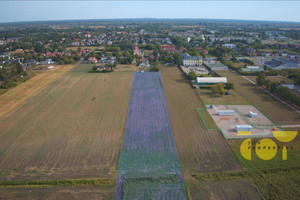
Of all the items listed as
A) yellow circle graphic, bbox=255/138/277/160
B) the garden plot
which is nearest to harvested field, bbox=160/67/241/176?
the garden plot

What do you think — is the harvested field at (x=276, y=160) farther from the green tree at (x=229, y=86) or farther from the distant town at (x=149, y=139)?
the green tree at (x=229, y=86)

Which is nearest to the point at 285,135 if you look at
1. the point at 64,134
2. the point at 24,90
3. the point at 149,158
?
the point at 149,158

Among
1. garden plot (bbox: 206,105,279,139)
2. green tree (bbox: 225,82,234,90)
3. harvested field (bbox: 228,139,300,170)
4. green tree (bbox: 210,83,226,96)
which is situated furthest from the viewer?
green tree (bbox: 225,82,234,90)

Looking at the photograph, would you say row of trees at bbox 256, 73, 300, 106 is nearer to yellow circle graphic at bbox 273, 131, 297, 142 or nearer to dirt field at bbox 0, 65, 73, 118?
yellow circle graphic at bbox 273, 131, 297, 142

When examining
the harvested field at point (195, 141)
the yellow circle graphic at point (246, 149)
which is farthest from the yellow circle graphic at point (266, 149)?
the harvested field at point (195, 141)

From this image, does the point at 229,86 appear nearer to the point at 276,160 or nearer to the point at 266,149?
the point at 266,149

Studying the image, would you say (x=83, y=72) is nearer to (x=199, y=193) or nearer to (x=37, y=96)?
(x=37, y=96)
